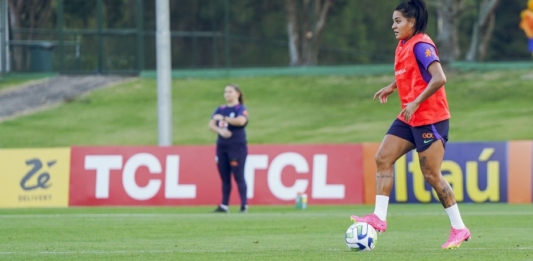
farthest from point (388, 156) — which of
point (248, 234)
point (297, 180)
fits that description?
point (297, 180)

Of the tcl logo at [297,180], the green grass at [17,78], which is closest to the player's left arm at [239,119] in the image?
the tcl logo at [297,180]

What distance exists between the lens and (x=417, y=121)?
30.9ft

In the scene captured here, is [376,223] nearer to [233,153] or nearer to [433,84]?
[433,84]

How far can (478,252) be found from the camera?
9.13m

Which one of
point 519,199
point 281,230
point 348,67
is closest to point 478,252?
point 281,230

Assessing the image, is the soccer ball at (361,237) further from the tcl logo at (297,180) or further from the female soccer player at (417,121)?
the tcl logo at (297,180)

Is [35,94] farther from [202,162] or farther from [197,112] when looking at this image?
[202,162]

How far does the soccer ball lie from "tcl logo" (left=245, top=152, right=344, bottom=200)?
31.2ft

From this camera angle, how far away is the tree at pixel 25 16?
1345 inches

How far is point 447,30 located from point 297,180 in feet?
56.9

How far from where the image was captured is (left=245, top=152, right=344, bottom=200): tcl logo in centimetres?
1883

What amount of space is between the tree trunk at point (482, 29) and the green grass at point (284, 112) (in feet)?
4.35

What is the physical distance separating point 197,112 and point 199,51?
307cm

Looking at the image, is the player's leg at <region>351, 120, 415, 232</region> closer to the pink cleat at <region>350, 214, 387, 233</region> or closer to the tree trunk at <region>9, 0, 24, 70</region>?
the pink cleat at <region>350, 214, 387, 233</region>
